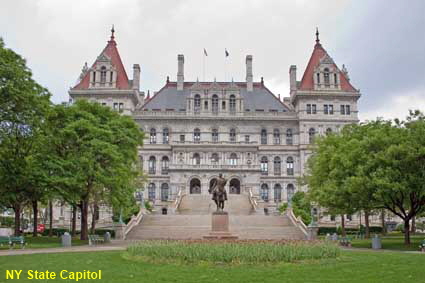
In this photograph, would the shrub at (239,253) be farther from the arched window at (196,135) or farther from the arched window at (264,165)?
the arched window at (196,135)

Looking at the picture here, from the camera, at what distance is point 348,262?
17.5m

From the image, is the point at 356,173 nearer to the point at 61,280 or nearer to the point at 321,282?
the point at 321,282

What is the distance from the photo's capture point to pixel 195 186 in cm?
6481

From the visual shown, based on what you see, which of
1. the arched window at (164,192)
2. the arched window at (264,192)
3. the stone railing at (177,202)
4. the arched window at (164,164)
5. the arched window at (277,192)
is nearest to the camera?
the stone railing at (177,202)

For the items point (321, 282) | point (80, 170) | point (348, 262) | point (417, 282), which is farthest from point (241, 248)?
point (80, 170)

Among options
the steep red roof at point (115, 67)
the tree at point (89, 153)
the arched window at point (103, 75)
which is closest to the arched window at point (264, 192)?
the steep red roof at point (115, 67)

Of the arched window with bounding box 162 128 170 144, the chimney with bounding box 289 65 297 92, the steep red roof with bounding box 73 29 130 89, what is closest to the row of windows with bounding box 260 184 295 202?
the arched window with bounding box 162 128 170 144

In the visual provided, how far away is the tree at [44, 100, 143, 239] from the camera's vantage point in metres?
31.9

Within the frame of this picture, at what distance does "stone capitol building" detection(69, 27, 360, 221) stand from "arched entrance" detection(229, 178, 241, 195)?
243 centimetres

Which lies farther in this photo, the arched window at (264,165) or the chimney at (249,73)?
the chimney at (249,73)

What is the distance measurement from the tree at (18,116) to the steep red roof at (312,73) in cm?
4722

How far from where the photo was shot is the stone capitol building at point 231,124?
66.2 metres

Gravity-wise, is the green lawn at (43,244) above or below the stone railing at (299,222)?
below

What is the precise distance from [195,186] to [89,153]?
3299 centimetres
